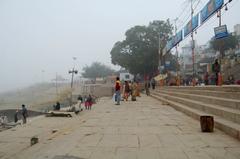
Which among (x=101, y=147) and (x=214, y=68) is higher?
(x=214, y=68)

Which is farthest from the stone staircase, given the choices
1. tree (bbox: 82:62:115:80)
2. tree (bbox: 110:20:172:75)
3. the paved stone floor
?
tree (bbox: 82:62:115:80)

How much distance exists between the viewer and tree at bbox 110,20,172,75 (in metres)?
Result: 50.8

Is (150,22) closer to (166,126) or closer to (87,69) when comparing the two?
(166,126)

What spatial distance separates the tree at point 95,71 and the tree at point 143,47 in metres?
47.4

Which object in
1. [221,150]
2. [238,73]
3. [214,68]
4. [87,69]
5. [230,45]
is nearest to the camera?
[221,150]

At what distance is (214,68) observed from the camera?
47.7 feet

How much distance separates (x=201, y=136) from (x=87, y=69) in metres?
95.2

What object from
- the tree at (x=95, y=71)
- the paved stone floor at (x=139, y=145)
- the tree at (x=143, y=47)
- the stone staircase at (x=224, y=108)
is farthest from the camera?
the tree at (x=95, y=71)

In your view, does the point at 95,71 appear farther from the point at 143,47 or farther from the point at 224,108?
the point at 224,108

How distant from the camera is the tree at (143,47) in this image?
50844mm

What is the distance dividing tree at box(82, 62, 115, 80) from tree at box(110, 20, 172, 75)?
47429 millimetres

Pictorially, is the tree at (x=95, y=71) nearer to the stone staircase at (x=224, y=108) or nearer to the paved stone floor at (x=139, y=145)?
the stone staircase at (x=224, y=108)

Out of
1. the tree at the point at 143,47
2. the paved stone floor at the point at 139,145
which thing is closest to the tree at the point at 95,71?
the tree at the point at 143,47

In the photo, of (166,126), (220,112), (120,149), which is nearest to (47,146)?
(120,149)
